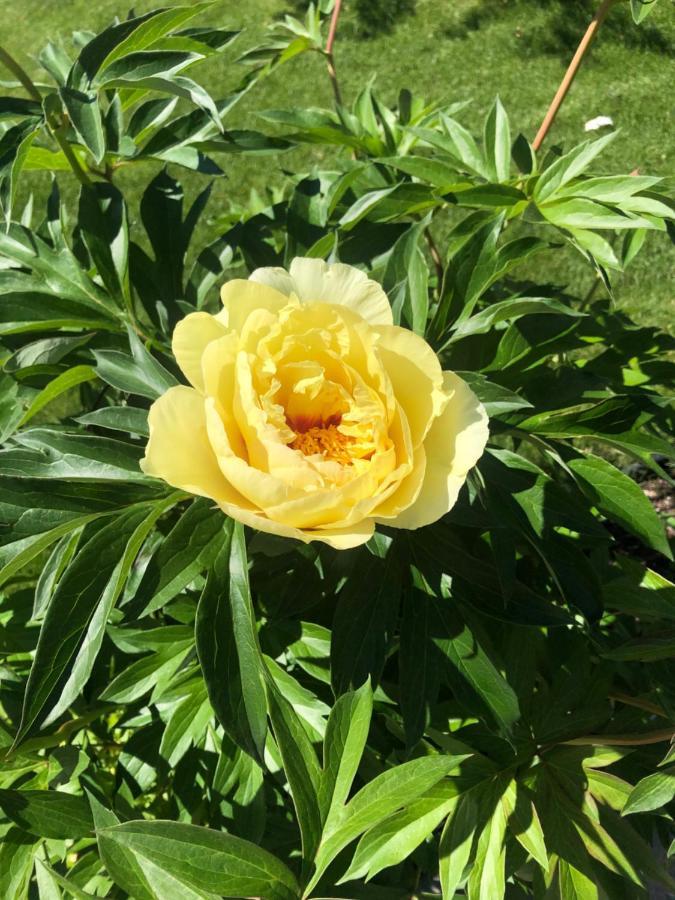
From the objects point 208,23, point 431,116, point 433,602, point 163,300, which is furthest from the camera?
point 208,23

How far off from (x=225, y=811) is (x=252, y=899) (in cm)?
29

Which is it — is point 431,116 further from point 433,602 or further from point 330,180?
point 433,602

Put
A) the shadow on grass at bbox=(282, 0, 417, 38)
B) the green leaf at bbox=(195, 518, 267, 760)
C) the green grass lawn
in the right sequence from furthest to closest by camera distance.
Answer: the shadow on grass at bbox=(282, 0, 417, 38) → the green grass lawn → the green leaf at bbox=(195, 518, 267, 760)

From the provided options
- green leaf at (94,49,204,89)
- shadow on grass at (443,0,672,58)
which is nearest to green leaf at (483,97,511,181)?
green leaf at (94,49,204,89)

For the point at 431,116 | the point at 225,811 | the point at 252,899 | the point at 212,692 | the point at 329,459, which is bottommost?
the point at 225,811

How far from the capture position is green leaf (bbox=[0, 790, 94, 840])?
85 centimetres

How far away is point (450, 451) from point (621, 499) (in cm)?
28

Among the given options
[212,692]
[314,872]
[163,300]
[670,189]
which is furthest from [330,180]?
[314,872]

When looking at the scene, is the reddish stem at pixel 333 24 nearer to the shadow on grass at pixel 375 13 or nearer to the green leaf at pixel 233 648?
the green leaf at pixel 233 648

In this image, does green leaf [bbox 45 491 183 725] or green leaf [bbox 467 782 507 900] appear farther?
green leaf [bbox 467 782 507 900]

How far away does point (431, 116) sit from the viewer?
1.42 meters

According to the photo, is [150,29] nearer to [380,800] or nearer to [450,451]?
[450,451]

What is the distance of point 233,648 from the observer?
73 cm

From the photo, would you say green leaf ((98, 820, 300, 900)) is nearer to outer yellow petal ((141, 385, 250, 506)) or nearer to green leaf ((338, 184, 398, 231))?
outer yellow petal ((141, 385, 250, 506))
